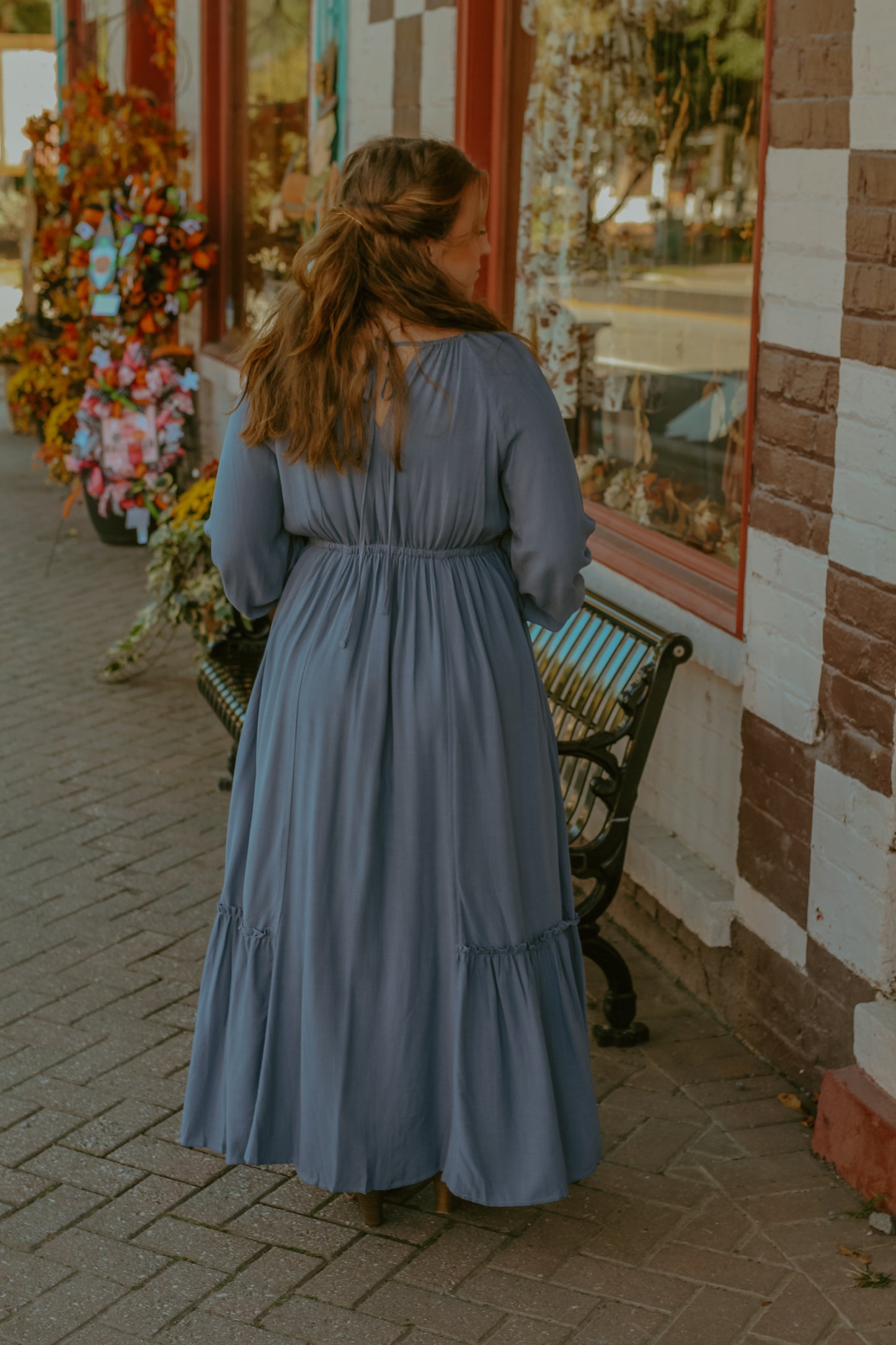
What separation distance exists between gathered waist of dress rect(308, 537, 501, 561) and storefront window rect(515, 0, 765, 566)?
1.27 metres

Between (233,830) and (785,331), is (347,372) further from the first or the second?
(785,331)

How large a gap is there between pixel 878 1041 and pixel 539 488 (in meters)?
1.22

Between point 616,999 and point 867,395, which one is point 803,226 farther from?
point 616,999

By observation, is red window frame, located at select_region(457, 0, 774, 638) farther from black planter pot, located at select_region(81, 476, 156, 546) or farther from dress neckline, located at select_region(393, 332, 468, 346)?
black planter pot, located at select_region(81, 476, 156, 546)

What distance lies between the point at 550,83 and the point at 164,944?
2795mm

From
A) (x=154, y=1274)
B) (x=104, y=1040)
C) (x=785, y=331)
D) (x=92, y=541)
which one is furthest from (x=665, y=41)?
(x=92, y=541)

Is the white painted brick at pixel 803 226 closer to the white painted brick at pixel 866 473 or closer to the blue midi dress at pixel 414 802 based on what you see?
the white painted brick at pixel 866 473

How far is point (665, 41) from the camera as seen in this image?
414 cm

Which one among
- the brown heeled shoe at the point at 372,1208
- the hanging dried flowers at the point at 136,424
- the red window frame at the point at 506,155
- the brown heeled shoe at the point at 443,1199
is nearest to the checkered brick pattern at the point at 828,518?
the red window frame at the point at 506,155

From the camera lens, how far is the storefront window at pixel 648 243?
12.6ft

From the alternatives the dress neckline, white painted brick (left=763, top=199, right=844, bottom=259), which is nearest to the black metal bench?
white painted brick (left=763, top=199, right=844, bottom=259)

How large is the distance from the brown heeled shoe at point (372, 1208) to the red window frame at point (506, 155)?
5.50 ft

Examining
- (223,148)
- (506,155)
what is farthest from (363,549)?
(223,148)

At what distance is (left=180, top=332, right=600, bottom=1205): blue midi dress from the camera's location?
2.55m
